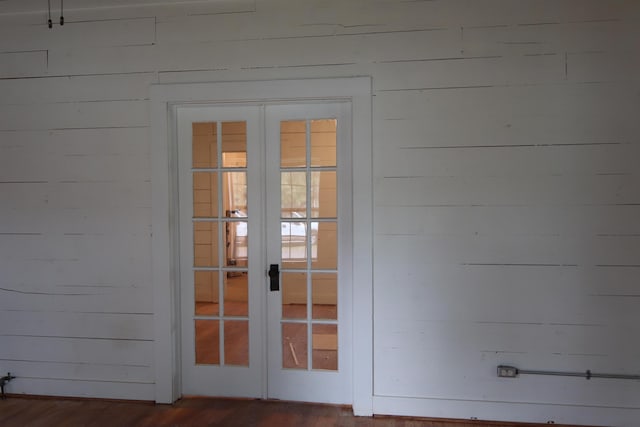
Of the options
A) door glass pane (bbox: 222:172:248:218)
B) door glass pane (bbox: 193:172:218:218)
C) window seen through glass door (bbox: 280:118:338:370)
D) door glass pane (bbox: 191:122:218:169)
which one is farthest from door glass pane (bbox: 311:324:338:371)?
door glass pane (bbox: 191:122:218:169)

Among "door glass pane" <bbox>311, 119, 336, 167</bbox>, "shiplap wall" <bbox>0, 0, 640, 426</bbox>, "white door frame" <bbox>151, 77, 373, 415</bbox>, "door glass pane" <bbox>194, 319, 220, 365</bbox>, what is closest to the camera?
"shiplap wall" <bbox>0, 0, 640, 426</bbox>

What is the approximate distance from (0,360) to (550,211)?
404 cm

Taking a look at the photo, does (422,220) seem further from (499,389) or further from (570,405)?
(570,405)

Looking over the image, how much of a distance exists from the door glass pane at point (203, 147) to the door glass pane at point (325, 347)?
4.61 feet

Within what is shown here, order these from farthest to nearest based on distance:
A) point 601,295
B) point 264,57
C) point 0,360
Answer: point 0,360
point 264,57
point 601,295

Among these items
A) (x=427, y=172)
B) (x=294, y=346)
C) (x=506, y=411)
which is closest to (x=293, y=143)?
(x=427, y=172)

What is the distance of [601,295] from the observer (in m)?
2.25

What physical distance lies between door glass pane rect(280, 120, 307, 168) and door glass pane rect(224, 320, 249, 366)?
3.97 feet

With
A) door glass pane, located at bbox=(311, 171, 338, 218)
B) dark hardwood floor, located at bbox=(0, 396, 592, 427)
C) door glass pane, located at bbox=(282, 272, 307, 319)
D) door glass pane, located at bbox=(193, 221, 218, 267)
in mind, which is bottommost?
dark hardwood floor, located at bbox=(0, 396, 592, 427)

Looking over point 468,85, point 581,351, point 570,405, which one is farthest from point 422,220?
point 570,405

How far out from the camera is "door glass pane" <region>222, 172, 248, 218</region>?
8.45 ft

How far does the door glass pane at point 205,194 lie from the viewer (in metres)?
2.60

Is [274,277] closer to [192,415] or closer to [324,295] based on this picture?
[324,295]

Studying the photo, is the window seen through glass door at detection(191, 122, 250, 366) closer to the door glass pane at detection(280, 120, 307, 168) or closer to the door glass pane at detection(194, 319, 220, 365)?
the door glass pane at detection(194, 319, 220, 365)
